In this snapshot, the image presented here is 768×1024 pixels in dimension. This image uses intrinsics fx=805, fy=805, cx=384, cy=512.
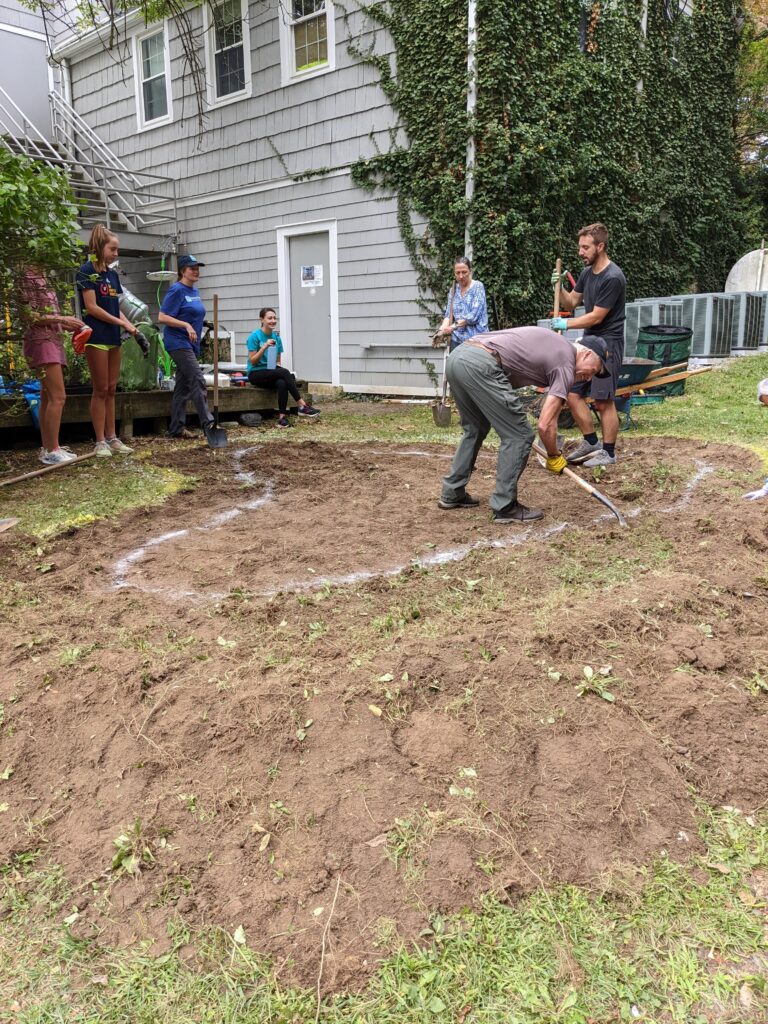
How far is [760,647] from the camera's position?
3.38 meters

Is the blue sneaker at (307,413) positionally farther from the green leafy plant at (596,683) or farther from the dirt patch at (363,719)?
the green leafy plant at (596,683)

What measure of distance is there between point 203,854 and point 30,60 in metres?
18.7

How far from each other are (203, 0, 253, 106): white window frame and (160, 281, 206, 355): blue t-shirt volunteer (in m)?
6.89

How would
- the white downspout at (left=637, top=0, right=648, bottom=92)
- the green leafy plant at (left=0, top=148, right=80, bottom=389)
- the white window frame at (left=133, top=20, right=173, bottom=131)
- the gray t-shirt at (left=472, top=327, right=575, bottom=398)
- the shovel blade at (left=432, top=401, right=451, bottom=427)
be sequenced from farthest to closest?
the white window frame at (left=133, top=20, right=173, bottom=131) → the white downspout at (left=637, top=0, right=648, bottom=92) → the shovel blade at (left=432, top=401, right=451, bottom=427) → the green leafy plant at (left=0, top=148, right=80, bottom=389) → the gray t-shirt at (left=472, top=327, right=575, bottom=398)

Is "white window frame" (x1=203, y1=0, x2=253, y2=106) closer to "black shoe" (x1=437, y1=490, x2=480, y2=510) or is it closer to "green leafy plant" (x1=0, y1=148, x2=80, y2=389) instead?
"green leafy plant" (x1=0, y1=148, x2=80, y2=389)

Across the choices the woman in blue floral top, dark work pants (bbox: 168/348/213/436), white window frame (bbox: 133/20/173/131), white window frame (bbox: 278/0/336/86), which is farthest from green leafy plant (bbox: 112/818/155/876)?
white window frame (bbox: 133/20/173/131)

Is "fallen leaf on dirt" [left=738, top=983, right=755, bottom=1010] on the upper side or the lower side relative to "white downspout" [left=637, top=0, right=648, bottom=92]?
lower

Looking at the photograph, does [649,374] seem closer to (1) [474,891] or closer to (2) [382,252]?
(2) [382,252]

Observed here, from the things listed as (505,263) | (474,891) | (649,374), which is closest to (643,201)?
(505,263)

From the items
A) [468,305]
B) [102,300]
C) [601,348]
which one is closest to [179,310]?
[102,300]

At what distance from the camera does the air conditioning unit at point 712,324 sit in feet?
42.4

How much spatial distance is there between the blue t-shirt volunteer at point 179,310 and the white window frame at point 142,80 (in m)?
8.46

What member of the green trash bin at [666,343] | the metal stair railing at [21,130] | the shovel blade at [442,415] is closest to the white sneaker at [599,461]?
the shovel blade at [442,415]

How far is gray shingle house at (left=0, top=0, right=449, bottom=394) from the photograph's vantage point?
470 inches
